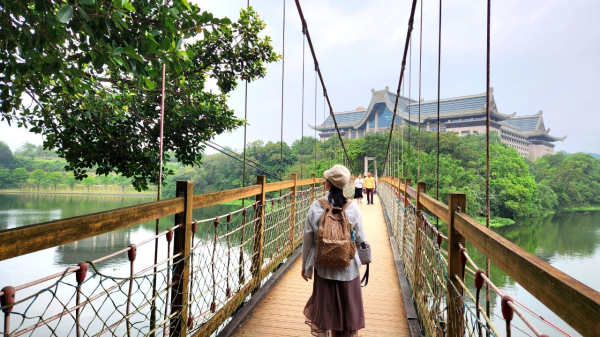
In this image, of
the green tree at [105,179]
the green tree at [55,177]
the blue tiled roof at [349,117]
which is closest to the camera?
the green tree at [105,179]

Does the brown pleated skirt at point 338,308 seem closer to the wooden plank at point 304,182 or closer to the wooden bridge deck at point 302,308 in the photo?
the wooden bridge deck at point 302,308

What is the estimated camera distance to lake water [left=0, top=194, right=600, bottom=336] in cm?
1363

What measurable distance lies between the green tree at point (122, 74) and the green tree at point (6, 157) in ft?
15.9

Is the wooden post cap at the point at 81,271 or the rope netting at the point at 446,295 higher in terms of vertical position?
the wooden post cap at the point at 81,271

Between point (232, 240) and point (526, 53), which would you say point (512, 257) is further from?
point (526, 53)

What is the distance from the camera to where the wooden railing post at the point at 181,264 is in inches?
49.4

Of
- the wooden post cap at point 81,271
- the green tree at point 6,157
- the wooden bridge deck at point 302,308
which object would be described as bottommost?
the wooden bridge deck at point 302,308

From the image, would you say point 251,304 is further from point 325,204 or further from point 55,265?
point 55,265

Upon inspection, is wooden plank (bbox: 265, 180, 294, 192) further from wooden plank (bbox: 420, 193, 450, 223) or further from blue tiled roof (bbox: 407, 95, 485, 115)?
blue tiled roof (bbox: 407, 95, 485, 115)

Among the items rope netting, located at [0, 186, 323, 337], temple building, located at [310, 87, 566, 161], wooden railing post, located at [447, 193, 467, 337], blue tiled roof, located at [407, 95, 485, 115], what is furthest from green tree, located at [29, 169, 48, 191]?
blue tiled roof, located at [407, 95, 485, 115]

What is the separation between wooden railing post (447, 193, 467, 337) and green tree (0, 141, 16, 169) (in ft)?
29.0

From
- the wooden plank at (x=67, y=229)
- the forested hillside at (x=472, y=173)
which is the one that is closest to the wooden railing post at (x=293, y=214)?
the wooden plank at (x=67, y=229)

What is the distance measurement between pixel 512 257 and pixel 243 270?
1.51 metres

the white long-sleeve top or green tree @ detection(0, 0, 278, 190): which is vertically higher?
green tree @ detection(0, 0, 278, 190)
